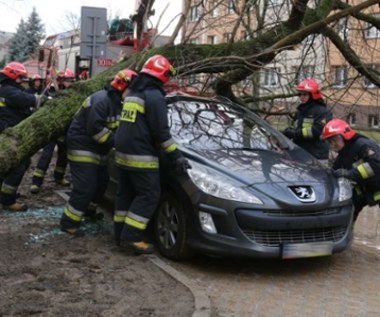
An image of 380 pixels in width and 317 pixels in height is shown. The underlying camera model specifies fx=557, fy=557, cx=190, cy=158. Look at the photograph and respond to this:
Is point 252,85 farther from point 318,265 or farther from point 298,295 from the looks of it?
point 298,295

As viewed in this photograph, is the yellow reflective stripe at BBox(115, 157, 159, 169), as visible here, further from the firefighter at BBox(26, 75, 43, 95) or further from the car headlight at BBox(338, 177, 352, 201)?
the firefighter at BBox(26, 75, 43, 95)

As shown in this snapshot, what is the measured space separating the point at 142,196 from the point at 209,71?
2.92 metres

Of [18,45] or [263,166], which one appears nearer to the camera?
[263,166]

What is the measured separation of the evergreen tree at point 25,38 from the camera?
37844 millimetres

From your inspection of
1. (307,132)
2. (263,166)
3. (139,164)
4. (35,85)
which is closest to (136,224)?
(139,164)

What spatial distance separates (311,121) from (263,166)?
5.95 ft

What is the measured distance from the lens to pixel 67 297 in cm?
407

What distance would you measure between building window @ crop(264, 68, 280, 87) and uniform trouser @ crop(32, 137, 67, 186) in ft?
10.5

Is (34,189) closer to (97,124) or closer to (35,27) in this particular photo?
(97,124)

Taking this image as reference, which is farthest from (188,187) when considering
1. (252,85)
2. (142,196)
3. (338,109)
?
(338,109)

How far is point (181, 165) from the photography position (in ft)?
16.0

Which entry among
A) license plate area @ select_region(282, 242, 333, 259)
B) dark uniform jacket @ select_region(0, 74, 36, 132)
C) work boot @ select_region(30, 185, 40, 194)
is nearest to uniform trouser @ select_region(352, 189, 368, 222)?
license plate area @ select_region(282, 242, 333, 259)

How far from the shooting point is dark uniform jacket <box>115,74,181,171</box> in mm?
4953

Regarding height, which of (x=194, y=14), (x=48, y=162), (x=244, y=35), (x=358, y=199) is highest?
(x=194, y=14)
